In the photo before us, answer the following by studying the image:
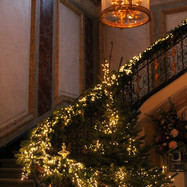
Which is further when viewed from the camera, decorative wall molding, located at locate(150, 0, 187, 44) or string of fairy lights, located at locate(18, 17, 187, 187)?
decorative wall molding, located at locate(150, 0, 187, 44)

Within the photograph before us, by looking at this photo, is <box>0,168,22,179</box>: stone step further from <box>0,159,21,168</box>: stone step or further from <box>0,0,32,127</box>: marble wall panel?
<box>0,0,32,127</box>: marble wall panel

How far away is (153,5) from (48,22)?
3831 millimetres

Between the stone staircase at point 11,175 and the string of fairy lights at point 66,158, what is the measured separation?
1.75 feet

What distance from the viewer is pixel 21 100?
8148mm

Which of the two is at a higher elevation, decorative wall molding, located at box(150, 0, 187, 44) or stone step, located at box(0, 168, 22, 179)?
decorative wall molding, located at box(150, 0, 187, 44)

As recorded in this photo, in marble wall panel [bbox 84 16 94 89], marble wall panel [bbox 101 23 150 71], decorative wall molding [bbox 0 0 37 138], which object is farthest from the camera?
marble wall panel [bbox 101 23 150 71]

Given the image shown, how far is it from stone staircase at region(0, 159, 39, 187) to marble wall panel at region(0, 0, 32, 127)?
1.01 meters

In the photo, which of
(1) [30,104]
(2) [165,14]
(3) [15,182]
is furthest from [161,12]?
(3) [15,182]

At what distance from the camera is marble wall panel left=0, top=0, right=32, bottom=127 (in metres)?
7.68

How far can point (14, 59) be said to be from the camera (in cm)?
805

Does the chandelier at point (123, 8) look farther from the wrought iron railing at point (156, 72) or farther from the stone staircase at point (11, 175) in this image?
the stone staircase at point (11, 175)

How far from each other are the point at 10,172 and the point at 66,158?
2260 mm

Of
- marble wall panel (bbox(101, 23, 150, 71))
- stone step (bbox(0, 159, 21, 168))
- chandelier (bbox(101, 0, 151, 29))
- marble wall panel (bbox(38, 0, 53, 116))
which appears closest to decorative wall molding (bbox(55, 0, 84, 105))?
marble wall panel (bbox(38, 0, 53, 116))

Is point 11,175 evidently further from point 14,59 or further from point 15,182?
point 14,59
